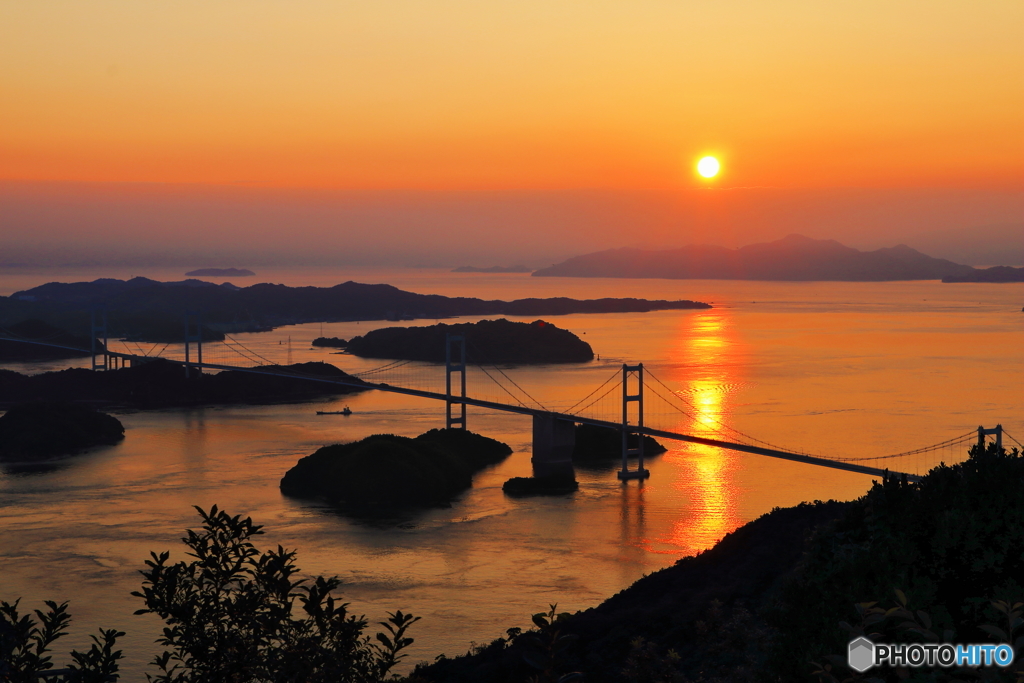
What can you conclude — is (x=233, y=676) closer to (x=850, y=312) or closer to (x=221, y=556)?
(x=221, y=556)

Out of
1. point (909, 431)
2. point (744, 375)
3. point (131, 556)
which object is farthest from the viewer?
point (744, 375)

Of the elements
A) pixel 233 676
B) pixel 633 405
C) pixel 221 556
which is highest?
pixel 221 556

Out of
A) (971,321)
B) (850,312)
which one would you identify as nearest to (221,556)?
(971,321)

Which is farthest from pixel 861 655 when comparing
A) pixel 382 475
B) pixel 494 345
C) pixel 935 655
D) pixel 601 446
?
pixel 494 345

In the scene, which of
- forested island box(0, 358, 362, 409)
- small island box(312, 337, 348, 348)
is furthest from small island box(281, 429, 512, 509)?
small island box(312, 337, 348, 348)

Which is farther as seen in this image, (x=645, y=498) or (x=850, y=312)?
(x=850, y=312)

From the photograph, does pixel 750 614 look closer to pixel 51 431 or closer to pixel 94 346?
pixel 51 431
